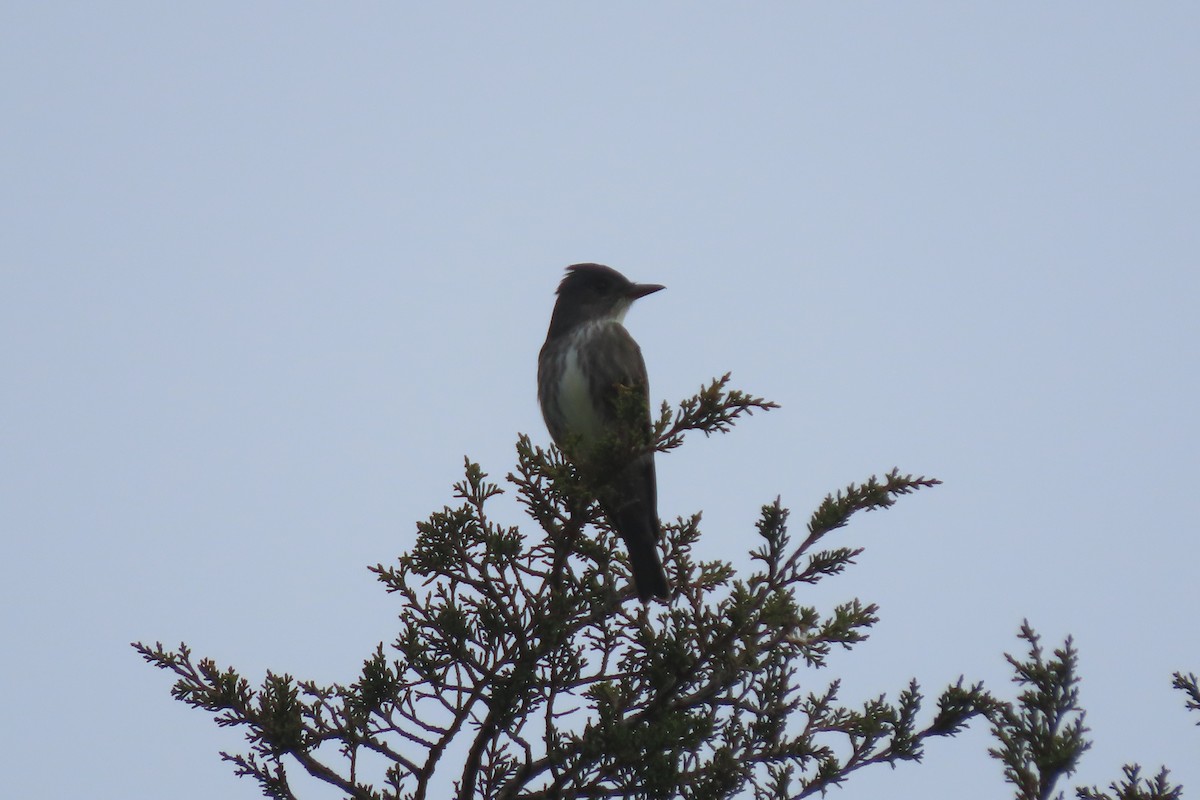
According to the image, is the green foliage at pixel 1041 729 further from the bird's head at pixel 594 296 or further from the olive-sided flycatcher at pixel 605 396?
the bird's head at pixel 594 296

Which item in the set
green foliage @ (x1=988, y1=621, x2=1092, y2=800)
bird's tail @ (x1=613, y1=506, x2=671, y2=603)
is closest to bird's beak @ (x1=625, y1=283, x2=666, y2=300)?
bird's tail @ (x1=613, y1=506, x2=671, y2=603)

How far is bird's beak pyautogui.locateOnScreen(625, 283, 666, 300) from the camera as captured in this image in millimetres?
6883

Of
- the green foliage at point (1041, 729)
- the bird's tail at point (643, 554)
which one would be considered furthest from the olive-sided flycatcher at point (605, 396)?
the green foliage at point (1041, 729)

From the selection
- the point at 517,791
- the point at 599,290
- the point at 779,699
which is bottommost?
the point at 517,791

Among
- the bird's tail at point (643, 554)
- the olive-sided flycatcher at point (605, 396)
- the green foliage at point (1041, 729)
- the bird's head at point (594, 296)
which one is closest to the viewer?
the green foliage at point (1041, 729)

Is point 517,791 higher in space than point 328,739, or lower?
lower

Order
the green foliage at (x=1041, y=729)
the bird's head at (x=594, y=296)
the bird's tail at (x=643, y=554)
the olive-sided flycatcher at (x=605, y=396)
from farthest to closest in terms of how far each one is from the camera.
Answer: the bird's head at (x=594, y=296) → the bird's tail at (x=643, y=554) → the olive-sided flycatcher at (x=605, y=396) → the green foliage at (x=1041, y=729)

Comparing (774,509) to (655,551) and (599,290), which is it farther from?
(599,290)

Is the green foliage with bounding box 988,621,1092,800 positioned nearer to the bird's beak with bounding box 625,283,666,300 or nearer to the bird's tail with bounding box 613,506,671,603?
the bird's tail with bounding box 613,506,671,603

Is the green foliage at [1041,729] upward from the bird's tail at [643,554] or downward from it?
downward

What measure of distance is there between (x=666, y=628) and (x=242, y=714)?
5.07ft

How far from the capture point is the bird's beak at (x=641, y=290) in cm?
688

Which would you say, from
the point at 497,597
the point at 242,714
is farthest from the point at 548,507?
the point at 242,714

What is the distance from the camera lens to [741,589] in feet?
14.4
